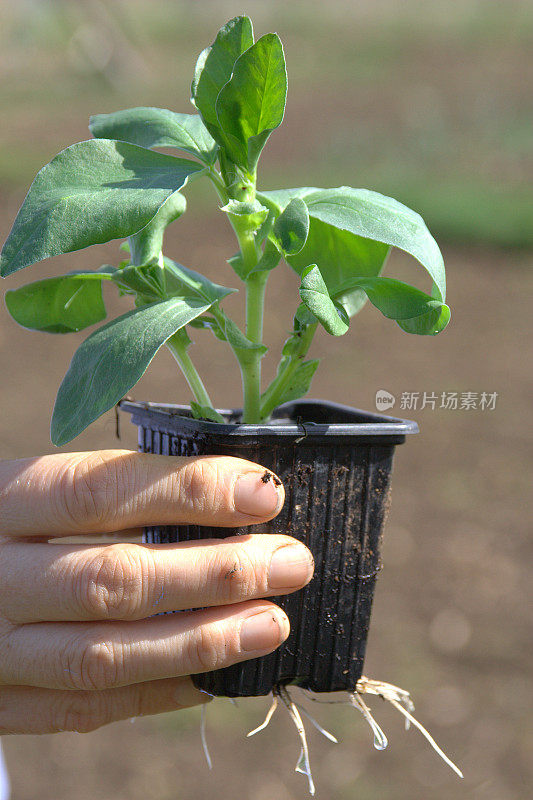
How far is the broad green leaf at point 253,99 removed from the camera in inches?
22.5

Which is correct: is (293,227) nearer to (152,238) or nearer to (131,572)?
(152,238)

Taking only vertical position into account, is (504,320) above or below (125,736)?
above

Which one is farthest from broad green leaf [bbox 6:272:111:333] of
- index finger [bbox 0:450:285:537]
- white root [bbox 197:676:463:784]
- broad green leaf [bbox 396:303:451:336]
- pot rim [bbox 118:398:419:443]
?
white root [bbox 197:676:463:784]

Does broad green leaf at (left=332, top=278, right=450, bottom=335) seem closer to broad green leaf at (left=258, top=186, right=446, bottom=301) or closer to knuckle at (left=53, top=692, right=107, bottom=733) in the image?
broad green leaf at (left=258, top=186, right=446, bottom=301)

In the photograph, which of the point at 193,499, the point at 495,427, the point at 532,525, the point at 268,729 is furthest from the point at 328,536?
the point at 495,427

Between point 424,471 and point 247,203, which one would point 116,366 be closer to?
point 247,203

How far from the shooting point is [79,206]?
0.56m

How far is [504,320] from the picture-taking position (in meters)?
3.79

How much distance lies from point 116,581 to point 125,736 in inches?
81.1

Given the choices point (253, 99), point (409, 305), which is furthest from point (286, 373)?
point (253, 99)

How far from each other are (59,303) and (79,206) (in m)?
0.22

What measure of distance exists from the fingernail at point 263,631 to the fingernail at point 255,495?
0.10 metres

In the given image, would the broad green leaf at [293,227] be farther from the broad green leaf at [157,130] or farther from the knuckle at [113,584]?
the knuckle at [113,584]

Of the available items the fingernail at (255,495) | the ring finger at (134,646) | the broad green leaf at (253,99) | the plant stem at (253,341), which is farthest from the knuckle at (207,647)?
the broad green leaf at (253,99)
